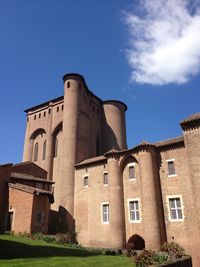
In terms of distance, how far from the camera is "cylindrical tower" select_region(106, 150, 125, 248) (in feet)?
84.3

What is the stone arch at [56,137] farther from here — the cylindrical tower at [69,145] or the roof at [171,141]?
the roof at [171,141]

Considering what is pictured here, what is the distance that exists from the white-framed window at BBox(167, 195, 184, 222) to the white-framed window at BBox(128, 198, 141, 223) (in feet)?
10.9

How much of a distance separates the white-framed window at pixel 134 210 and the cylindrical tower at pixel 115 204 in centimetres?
84

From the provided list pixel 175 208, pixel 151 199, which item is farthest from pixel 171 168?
pixel 175 208

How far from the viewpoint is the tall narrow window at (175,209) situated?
23.7m

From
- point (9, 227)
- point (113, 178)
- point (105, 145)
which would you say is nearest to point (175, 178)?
point (113, 178)

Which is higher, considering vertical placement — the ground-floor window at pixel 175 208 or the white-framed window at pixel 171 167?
the white-framed window at pixel 171 167

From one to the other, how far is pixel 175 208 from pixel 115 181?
6.92 m

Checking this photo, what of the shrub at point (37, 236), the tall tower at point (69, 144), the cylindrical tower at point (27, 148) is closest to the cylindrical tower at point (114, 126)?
the tall tower at point (69, 144)

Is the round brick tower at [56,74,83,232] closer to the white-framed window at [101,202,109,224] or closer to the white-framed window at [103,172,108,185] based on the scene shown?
the white-framed window at [101,202,109,224]

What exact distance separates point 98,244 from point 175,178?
Result: 37.1 feet

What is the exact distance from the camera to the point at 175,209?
24094 millimetres

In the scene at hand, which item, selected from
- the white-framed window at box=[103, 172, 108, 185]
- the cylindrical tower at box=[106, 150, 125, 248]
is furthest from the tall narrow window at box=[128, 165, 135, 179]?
the white-framed window at box=[103, 172, 108, 185]

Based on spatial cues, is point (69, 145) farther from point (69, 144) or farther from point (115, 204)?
point (115, 204)
